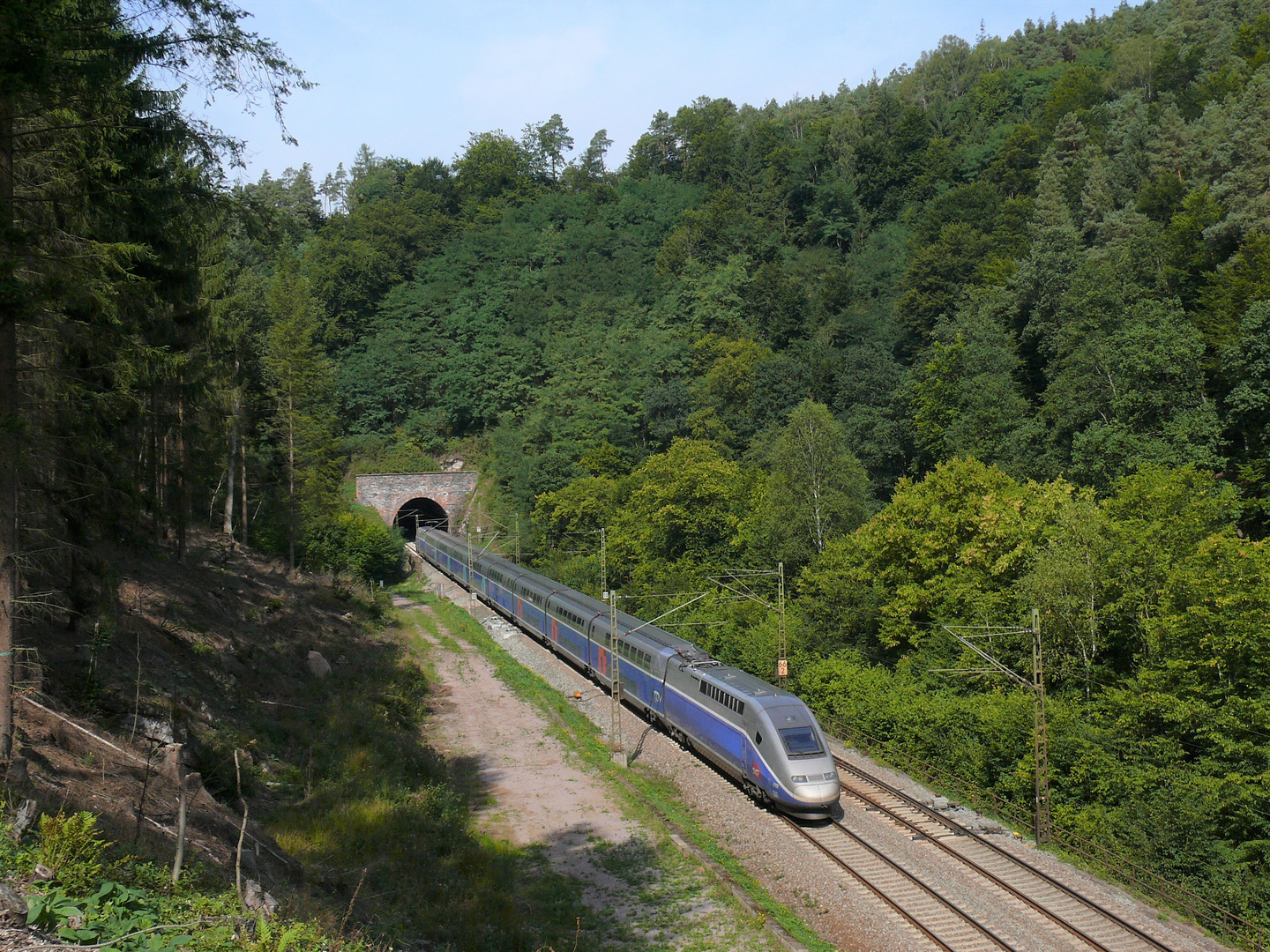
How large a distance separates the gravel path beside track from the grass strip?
1.02ft

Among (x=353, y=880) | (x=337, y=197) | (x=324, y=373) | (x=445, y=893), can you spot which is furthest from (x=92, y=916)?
(x=337, y=197)

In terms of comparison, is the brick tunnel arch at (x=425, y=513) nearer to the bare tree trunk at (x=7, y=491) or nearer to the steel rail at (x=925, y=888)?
the steel rail at (x=925, y=888)

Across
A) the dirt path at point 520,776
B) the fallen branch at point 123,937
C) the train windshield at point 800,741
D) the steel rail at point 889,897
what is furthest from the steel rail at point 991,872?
the fallen branch at point 123,937

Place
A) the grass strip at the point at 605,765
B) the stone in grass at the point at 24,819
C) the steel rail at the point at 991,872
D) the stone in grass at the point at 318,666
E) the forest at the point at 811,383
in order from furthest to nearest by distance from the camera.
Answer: the stone in grass at the point at 318,666 → the grass strip at the point at 605,765 → the steel rail at the point at 991,872 → the forest at the point at 811,383 → the stone in grass at the point at 24,819

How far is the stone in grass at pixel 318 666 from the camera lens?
29469 millimetres

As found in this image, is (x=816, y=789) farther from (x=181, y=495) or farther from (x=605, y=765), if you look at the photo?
(x=181, y=495)

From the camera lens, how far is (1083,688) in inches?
1080

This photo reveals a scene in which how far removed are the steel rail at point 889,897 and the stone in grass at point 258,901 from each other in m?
11.6

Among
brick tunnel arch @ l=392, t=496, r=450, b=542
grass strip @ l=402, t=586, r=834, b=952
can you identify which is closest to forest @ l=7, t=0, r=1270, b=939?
brick tunnel arch @ l=392, t=496, r=450, b=542

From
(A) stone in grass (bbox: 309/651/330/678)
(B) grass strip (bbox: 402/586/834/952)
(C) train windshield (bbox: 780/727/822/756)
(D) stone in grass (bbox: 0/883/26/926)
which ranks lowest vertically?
(B) grass strip (bbox: 402/586/834/952)

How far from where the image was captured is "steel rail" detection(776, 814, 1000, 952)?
15.9m

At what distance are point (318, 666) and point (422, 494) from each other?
4224 cm

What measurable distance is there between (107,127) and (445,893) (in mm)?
13916

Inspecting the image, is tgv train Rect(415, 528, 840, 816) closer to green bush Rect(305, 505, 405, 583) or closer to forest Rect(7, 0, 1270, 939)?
forest Rect(7, 0, 1270, 939)
